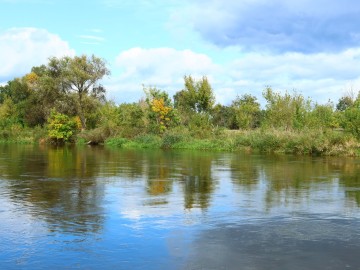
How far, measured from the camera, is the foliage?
2179 inches

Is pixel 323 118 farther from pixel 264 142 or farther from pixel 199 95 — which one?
pixel 199 95

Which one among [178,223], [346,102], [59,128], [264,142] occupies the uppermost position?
[346,102]

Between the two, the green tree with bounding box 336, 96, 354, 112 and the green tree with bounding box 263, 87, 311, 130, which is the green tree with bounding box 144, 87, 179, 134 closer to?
the green tree with bounding box 263, 87, 311, 130

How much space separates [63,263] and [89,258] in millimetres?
440

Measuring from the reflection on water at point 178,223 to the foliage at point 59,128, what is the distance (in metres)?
38.4

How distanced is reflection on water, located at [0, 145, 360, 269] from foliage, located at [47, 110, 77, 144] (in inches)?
1512

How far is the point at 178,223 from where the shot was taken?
389 inches

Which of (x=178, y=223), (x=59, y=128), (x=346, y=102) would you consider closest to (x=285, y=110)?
(x=346, y=102)

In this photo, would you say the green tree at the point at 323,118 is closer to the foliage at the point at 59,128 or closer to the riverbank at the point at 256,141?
the riverbank at the point at 256,141

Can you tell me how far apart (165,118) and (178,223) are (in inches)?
1654

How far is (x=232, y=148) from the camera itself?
134 feet

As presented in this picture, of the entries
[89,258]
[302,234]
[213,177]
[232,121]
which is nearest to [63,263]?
[89,258]

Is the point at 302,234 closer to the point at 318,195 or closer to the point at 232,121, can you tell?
the point at 318,195

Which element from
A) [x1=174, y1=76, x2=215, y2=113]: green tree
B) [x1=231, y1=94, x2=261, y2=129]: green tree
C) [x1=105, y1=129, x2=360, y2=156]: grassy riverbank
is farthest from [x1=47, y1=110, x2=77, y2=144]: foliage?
[x1=231, y1=94, x2=261, y2=129]: green tree
